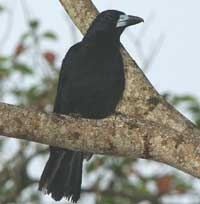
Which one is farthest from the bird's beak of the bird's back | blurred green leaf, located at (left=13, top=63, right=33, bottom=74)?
blurred green leaf, located at (left=13, top=63, right=33, bottom=74)

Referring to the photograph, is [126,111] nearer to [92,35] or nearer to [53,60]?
[92,35]

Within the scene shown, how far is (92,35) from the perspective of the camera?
195 inches

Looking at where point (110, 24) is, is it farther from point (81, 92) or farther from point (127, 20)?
point (81, 92)

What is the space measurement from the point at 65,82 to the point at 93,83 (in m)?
0.25

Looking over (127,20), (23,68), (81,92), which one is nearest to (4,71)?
(23,68)

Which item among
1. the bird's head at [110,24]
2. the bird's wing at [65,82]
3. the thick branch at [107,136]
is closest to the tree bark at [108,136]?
the thick branch at [107,136]

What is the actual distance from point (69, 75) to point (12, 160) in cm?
161

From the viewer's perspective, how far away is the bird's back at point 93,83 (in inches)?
182

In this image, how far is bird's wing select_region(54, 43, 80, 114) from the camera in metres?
4.75

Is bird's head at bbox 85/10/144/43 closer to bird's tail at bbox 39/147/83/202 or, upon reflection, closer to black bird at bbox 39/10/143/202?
black bird at bbox 39/10/143/202

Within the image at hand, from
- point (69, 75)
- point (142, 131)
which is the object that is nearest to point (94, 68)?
point (69, 75)

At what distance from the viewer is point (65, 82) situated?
15.7ft

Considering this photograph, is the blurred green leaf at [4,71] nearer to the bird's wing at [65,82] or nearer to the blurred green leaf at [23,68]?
the blurred green leaf at [23,68]

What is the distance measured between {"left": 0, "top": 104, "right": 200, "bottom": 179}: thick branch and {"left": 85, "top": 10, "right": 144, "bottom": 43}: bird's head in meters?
1.37
